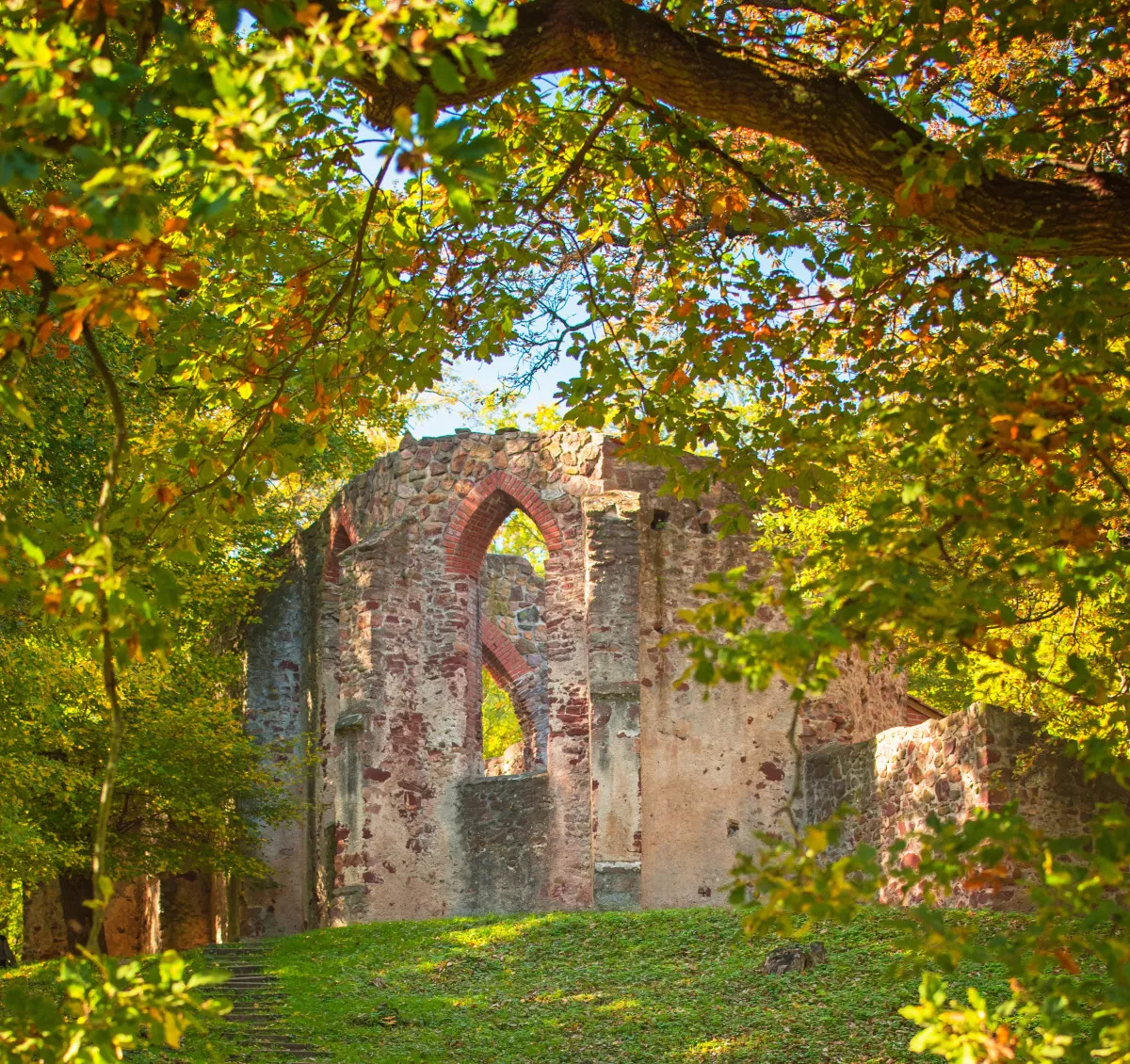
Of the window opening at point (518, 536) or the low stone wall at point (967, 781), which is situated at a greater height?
the window opening at point (518, 536)

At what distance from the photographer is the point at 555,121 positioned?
7.93 meters

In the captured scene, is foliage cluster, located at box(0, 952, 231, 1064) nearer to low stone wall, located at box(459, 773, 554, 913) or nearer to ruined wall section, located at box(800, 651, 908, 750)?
low stone wall, located at box(459, 773, 554, 913)

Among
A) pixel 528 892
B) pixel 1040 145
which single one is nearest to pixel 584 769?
pixel 528 892

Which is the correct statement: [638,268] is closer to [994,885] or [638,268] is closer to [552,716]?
[994,885]

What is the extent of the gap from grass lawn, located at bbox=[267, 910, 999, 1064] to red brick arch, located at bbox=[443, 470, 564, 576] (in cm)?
457

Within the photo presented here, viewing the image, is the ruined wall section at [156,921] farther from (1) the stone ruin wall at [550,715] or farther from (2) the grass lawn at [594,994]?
(2) the grass lawn at [594,994]

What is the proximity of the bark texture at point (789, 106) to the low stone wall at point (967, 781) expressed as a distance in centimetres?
689

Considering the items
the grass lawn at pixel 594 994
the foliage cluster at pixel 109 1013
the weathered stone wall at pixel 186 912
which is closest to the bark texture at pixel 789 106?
the foliage cluster at pixel 109 1013

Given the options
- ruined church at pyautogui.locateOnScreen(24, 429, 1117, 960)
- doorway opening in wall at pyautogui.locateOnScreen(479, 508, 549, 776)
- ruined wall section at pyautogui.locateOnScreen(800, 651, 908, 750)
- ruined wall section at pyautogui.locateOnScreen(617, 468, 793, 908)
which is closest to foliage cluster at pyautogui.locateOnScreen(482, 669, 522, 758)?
doorway opening in wall at pyautogui.locateOnScreen(479, 508, 549, 776)

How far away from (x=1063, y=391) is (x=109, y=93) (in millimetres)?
3247

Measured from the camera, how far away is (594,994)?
37.7ft

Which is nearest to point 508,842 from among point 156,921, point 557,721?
point 557,721

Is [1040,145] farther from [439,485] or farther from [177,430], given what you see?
[439,485]

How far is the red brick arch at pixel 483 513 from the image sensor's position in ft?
56.3
